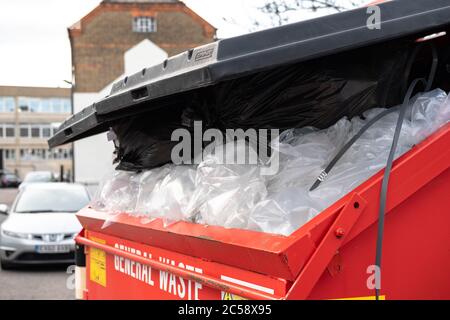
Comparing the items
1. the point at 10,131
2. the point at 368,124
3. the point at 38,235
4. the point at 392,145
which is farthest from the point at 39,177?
the point at 392,145

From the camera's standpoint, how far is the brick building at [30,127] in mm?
62562

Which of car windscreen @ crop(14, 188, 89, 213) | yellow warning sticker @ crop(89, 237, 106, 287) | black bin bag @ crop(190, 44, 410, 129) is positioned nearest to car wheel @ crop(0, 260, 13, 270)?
car windscreen @ crop(14, 188, 89, 213)

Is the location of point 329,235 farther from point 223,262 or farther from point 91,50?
point 91,50

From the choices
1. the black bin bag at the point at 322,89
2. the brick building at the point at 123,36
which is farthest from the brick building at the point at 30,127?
the black bin bag at the point at 322,89

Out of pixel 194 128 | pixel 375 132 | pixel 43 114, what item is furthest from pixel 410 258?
pixel 43 114

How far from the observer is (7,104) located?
205 ft

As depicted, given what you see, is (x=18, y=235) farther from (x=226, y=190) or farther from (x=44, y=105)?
(x=44, y=105)

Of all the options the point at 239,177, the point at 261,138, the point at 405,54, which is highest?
the point at 405,54

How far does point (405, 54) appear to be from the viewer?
227cm

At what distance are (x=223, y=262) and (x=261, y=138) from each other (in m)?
0.57

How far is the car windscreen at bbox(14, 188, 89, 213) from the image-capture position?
9.78 metres

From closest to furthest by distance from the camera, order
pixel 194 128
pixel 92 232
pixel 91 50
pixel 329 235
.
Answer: pixel 329 235 < pixel 194 128 < pixel 92 232 < pixel 91 50

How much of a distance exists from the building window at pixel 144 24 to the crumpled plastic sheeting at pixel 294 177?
33336 millimetres

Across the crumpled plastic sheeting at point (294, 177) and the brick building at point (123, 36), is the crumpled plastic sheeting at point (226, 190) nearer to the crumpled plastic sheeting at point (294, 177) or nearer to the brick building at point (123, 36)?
the crumpled plastic sheeting at point (294, 177)
